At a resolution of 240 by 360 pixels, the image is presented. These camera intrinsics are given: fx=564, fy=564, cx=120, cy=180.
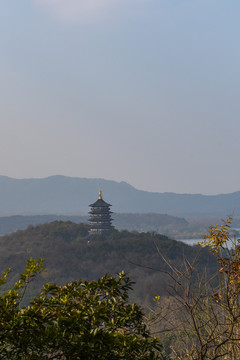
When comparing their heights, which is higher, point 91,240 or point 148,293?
point 91,240

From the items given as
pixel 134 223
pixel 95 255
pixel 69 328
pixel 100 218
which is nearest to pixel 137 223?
pixel 134 223

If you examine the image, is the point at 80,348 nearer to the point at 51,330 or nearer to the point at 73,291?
the point at 51,330

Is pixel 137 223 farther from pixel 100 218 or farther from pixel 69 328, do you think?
pixel 69 328

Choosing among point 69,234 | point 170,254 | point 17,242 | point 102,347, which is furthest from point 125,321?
point 17,242

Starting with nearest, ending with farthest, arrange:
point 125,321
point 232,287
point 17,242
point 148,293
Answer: point 125,321 < point 232,287 < point 148,293 < point 17,242

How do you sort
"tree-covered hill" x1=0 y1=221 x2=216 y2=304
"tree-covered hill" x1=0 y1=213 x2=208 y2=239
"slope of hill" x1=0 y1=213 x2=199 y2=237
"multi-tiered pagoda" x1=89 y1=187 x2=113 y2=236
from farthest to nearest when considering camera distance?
"slope of hill" x1=0 y1=213 x2=199 y2=237 < "tree-covered hill" x1=0 y1=213 x2=208 y2=239 < "tree-covered hill" x1=0 y1=221 x2=216 y2=304 < "multi-tiered pagoda" x1=89 y1=187 x2=113 y2=236

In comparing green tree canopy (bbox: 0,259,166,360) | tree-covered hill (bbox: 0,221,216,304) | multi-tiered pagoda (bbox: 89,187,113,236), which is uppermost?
multi-tiered pagoda (bbox: 89,187,113,236)

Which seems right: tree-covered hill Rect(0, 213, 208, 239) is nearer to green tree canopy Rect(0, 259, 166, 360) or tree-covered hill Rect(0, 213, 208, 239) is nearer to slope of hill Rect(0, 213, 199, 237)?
slope of hill Rect(0, 213, 199, 237)

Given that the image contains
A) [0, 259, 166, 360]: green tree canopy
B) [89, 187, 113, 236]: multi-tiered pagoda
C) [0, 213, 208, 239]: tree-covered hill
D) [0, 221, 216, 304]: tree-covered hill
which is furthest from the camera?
[0, 213, 208, 239]: tree-covered hill

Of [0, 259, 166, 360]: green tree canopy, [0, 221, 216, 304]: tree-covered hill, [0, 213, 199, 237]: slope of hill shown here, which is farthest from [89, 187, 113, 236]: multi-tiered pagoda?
[0, 213, 199, 237]: slope of hill
